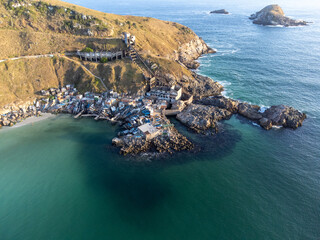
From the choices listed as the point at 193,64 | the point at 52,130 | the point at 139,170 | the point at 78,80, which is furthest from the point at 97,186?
the point at 193,64

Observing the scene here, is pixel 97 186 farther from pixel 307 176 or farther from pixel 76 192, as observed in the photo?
pixel 307 176

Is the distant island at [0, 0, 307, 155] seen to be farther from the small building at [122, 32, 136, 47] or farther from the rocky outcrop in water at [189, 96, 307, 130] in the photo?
the small building at [122, 32, 136, 47]

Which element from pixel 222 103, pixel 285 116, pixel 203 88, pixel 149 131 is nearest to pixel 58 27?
pixel 203 88

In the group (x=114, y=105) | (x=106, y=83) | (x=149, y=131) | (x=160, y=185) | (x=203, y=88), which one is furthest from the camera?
(x=203, y=88)

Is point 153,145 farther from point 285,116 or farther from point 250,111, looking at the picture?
point 285,116

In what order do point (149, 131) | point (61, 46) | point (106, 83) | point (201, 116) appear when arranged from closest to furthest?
point (149, 131)
point (201, 116)
point (106, 83)
point (61, 46)

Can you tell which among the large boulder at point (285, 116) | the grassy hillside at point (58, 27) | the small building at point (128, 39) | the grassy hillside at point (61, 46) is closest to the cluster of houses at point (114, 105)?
the grassy hillside at point (61, 46)

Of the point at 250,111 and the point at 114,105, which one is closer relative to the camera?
the point at 250,111
